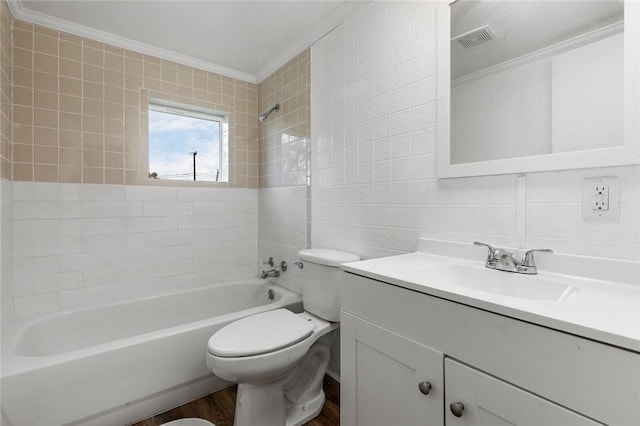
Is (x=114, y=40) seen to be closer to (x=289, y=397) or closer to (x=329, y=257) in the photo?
(x=329, y=257)

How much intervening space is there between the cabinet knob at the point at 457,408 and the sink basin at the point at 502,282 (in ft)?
1.00

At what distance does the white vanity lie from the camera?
547 millimetres

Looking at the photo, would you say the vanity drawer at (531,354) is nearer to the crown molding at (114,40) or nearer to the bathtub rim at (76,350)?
the bathtub rim at (76,350)

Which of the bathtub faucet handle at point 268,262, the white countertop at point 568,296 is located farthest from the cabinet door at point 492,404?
the bathtub faucet handle at point 268,262

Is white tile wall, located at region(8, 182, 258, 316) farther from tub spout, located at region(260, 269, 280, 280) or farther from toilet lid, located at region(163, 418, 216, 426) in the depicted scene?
toilet lid, located at region(163, 418, 216, 426)

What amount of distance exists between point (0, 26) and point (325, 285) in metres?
2.19

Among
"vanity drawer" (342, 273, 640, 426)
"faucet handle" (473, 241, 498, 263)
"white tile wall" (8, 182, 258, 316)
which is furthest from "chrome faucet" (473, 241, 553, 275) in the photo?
"white tile wall" (8, 182, 258, 316)

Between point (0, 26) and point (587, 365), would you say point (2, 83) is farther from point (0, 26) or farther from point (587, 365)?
point (587, 365)

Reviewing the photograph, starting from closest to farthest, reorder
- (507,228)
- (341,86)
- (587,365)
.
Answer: (587,365) → (507,228) → (341,86)

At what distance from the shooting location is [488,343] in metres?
0.69

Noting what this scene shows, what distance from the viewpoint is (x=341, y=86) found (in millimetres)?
1795

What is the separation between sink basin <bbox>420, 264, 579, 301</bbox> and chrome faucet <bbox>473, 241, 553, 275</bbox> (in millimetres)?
22

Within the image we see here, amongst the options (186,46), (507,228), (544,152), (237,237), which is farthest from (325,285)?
(186,46)

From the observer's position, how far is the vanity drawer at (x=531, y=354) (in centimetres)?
52
